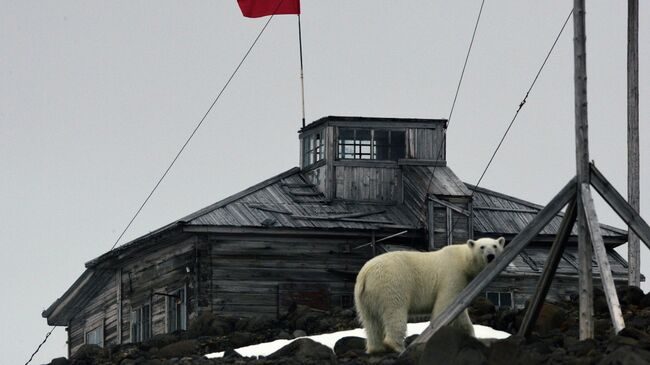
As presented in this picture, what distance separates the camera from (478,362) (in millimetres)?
22531

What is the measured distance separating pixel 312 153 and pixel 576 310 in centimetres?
1982

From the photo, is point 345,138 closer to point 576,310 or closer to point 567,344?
point 576,310

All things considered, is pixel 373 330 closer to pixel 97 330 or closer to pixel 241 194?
pixel 241 194

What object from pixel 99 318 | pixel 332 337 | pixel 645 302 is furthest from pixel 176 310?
pixel 645 302

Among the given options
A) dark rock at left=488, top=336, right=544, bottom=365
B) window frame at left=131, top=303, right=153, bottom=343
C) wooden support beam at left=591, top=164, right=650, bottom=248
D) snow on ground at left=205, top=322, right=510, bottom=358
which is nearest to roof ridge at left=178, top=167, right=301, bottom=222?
window frame at left=131, top=303, right=153, bottom=343

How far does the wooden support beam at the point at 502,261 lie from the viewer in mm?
25913

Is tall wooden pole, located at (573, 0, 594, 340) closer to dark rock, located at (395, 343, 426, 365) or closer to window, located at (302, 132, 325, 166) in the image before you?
dark rock, located at (395, 343, 426, 365)

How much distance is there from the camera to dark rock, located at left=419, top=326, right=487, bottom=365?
75.1ft

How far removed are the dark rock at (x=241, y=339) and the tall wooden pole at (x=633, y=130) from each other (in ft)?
23.0

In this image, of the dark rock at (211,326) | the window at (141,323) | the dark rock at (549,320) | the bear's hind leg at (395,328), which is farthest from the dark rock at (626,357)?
the window at (141,323)

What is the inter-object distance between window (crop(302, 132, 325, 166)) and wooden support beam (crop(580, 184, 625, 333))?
26.4 meters

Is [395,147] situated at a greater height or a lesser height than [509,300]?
greater

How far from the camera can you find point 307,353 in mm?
27859

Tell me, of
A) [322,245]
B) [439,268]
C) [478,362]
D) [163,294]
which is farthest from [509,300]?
[478,362]
